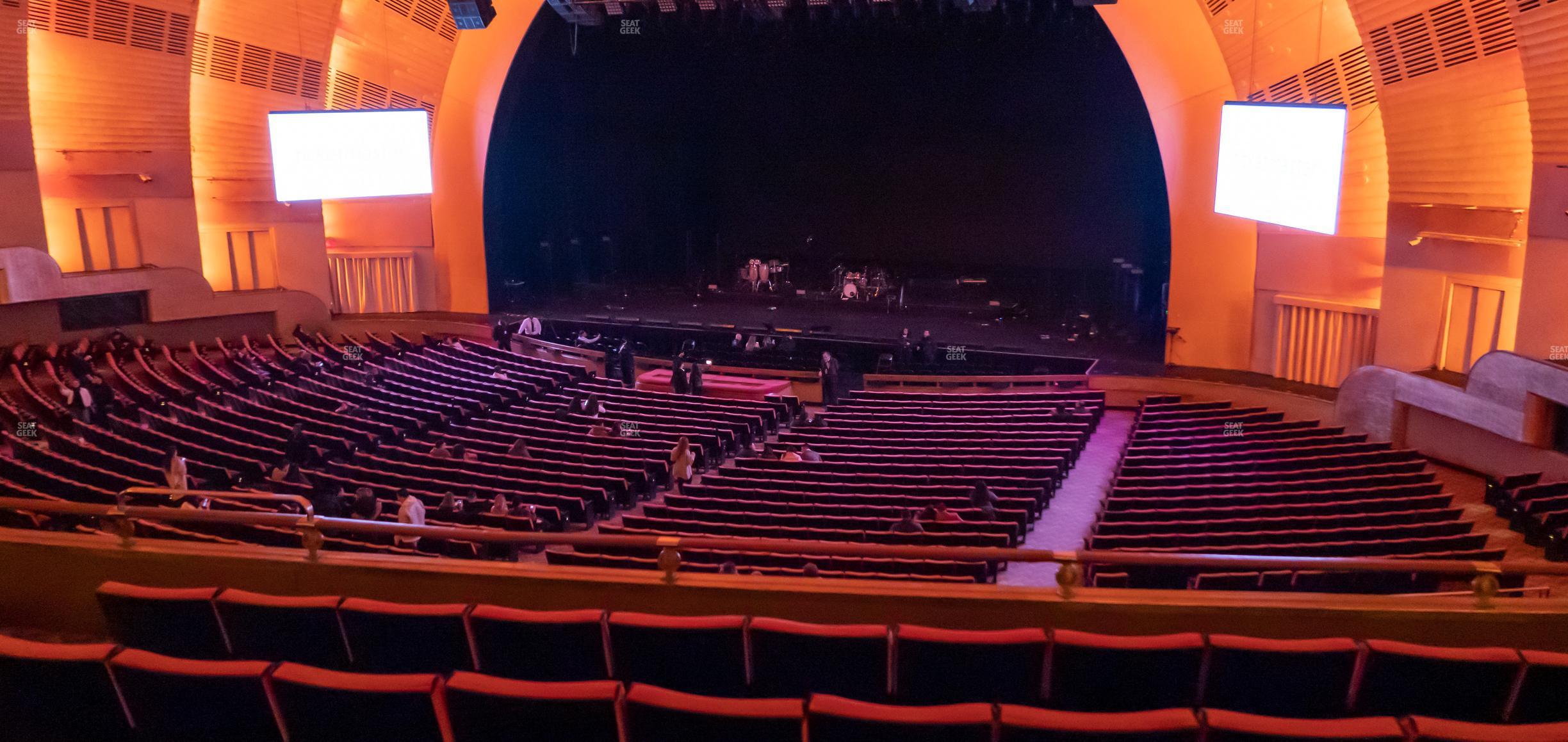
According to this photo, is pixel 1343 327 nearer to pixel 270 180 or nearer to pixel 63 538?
pixel 63 538

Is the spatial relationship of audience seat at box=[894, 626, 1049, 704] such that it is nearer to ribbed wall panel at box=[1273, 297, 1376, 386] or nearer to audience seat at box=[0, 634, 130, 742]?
audience seat at box=[0, 634, 130, 742]

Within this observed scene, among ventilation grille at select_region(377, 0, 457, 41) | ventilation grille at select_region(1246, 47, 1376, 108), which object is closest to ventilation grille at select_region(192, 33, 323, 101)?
ventilation grille at select_region(377, 0, 457, 41)

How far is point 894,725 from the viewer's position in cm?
337

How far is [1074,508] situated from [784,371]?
8388mm

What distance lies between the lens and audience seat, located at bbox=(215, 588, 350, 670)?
13.6ft

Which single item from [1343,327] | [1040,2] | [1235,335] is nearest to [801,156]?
[1040,2]

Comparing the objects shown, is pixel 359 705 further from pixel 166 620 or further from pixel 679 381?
pixel 679 381

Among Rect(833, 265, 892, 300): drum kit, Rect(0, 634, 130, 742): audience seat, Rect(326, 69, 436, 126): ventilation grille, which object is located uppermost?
Rect(326, 69, 436, 126): ventilation grille

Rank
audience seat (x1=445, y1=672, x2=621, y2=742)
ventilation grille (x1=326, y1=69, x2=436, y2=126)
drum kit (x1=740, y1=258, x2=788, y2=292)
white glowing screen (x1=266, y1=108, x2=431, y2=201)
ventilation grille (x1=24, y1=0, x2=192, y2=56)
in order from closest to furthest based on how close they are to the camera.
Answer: audience seat (x1=445, y1=672, x2=621, y2=742) → ventilation grille (x1=24, y1=0, x2=192, y2=56) → white glowing screen (x1=266, y1=108, x2=431, y2=201) → ventilation grille (x1=326, y1=69, x2=436, y2=126) → drum kit (x1=740, y1=258, x2=788, y2=292)

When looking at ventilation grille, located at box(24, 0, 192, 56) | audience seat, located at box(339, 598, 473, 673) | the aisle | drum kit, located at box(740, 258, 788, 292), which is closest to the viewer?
audience seat, located at box(339, 598, 473, 673)

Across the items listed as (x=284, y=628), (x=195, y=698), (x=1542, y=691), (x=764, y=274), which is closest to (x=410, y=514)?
(x=284, y=628)

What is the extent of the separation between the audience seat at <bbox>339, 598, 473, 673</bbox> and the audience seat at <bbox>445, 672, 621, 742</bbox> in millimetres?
557

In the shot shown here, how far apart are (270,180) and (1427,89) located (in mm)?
20703

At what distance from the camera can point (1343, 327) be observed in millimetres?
16969
